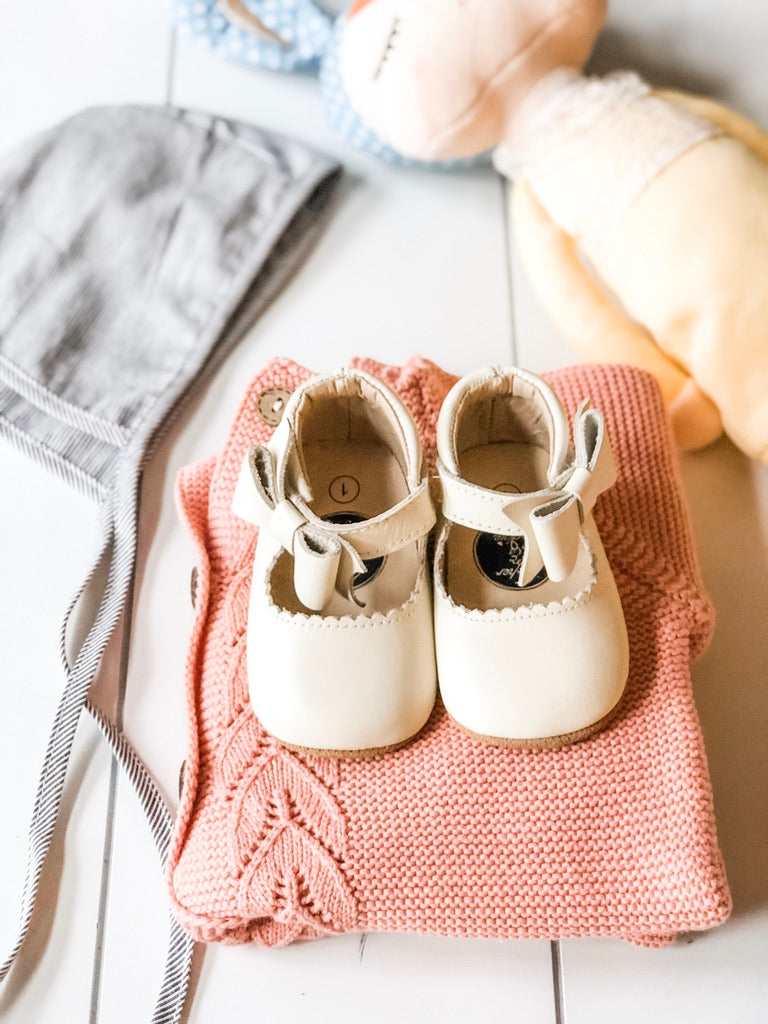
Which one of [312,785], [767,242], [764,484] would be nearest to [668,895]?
[312,785]

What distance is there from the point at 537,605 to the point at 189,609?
0.33m

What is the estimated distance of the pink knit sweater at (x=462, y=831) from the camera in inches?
22.9

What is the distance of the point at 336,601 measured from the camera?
61 centimetres

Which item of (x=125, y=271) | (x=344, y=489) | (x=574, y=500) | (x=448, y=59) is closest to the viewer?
(x=574, y=500)

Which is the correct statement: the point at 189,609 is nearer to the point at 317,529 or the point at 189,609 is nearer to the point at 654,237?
the point at 317,529

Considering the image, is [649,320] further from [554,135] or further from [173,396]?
[173,396]

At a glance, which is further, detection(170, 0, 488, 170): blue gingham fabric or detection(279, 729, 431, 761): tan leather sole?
detection(170, 0, 488, 170): blue gingham fabric

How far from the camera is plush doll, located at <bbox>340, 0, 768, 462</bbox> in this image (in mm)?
728

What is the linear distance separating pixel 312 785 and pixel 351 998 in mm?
173

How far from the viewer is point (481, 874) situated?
1.94 feet

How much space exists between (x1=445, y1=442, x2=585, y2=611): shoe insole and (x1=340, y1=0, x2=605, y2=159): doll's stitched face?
13.3 inches

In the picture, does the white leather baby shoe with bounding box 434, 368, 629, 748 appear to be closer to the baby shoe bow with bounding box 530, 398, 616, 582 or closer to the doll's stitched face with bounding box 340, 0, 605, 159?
the baby shoe bow with bounding box 530, 398, 616, 582

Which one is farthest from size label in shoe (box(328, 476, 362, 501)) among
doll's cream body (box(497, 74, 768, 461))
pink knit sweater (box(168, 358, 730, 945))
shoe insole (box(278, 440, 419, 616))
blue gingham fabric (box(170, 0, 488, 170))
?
blue gingham fabric (box(170, 0, 488, 170))

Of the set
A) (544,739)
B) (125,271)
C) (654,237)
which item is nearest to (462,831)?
(544,739)
